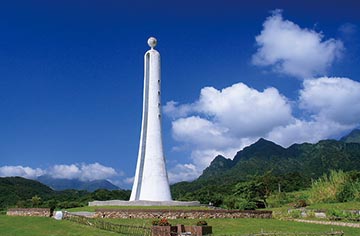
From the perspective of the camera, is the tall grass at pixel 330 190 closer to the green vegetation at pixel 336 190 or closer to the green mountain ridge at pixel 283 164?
the green vegetation at pixel 336 190

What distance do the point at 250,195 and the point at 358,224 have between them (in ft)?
45.2

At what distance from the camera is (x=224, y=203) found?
2583cm

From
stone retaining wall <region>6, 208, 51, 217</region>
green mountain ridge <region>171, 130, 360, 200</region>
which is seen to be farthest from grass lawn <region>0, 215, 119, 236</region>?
green mountain ridge <region>171, 130, 360, 200</region>

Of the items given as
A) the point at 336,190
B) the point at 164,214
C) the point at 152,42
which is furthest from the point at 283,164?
the point at 164,214

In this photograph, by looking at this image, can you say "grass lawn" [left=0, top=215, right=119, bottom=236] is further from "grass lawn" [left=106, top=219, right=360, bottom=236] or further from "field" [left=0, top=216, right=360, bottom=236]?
"grass lawn" [left=106, top=219, right=360, bottom=236]

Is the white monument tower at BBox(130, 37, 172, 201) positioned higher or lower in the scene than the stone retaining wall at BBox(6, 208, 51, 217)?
higher

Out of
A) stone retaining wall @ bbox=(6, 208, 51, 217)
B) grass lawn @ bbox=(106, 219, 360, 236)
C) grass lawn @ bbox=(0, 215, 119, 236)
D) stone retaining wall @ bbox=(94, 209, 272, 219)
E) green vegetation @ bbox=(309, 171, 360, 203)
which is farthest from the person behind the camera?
green vegetation @ bbox=(309, 171, 360, 203)

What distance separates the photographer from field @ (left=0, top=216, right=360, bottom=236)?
13750 millimetres

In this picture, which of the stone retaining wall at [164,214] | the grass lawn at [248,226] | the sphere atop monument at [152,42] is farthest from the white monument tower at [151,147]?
the grass lawn at [248,226]

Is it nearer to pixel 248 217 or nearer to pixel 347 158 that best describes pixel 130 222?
pixel 248 217

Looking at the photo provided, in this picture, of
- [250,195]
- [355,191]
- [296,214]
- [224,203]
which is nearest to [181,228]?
[296,214]

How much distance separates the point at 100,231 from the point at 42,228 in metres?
2.27

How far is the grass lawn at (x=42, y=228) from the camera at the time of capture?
13.5m

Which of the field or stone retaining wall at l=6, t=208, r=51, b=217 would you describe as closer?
the field
